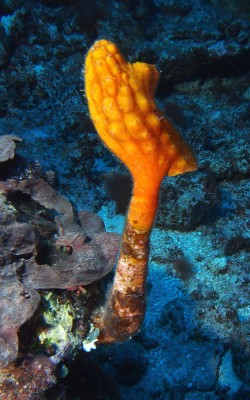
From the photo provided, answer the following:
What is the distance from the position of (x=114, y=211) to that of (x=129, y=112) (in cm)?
435

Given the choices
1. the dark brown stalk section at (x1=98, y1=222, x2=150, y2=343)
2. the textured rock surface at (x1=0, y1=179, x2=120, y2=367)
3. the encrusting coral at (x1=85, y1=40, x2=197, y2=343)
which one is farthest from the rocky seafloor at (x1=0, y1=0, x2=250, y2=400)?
the encrusting coral at (x1=85, y1=40, x2=197, y2=343)

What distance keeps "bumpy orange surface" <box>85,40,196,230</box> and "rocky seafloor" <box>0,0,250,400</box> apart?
0.85 m

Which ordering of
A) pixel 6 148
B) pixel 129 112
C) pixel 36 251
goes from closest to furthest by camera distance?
1. pixel 129 112
2. pixel 36 251
3. pixel 6 148

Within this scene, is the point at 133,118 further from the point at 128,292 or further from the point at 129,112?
the point at 128,292

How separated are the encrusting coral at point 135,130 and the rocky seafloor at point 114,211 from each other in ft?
1.77

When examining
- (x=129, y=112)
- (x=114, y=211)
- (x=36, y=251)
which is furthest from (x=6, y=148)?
(x=114, y=211)

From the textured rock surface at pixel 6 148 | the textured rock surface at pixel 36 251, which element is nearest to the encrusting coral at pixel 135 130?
the textured rock surface at pixel 36 251

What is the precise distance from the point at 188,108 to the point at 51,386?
7.23m

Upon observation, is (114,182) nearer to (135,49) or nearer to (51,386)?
(135,49)

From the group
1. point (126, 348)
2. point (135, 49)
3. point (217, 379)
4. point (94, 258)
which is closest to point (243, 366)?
point (217, 379)

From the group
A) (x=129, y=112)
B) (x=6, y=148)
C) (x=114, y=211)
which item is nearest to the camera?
(x=129, y=112)

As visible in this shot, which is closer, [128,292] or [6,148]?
[128,292]

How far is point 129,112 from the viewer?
5.23ft

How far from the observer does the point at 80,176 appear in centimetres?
632
